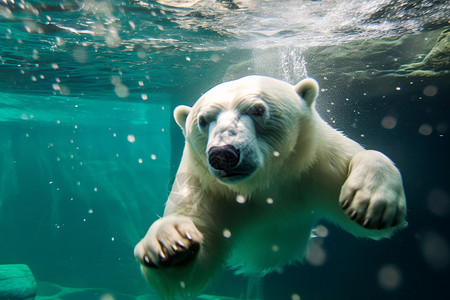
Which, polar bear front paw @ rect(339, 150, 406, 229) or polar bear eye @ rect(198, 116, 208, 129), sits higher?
polar bear eye @ rect(198, 116, 208, 129)

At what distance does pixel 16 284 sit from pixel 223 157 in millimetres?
12246

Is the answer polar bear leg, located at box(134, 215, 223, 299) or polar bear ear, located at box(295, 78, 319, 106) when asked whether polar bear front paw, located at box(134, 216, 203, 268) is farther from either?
polar bear ear, located at box(295, 78, 319, 106)

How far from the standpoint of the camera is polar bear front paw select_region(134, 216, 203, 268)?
6.38 feet

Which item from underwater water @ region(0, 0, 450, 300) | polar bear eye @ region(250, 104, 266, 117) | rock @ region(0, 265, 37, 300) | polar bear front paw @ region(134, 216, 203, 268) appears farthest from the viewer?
rock @ region(0, 265, 37, 300)

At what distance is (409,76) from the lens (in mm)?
7801

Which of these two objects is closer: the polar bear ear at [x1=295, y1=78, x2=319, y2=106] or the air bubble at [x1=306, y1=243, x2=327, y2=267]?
the polar bear ear at [x1=295, y1=78, x2=319, y2=106]

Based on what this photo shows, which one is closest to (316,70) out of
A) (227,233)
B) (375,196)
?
(227,233)

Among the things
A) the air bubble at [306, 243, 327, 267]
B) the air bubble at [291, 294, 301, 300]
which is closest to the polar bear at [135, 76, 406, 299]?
the air bubble at [306, 243, 327, 267]

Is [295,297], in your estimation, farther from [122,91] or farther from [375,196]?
[122,91]

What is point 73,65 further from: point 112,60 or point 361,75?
point 361,75

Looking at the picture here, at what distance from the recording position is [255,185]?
2.36m

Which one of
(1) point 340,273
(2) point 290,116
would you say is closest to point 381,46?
(1) point 340,273

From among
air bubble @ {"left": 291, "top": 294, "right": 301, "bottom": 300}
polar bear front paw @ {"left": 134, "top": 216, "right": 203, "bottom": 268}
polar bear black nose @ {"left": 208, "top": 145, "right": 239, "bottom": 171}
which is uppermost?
polar bear black nose @ {"left": 208, "top": 145, "right": 239, "bottom": 171}

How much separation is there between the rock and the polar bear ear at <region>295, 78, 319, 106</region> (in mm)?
11950
